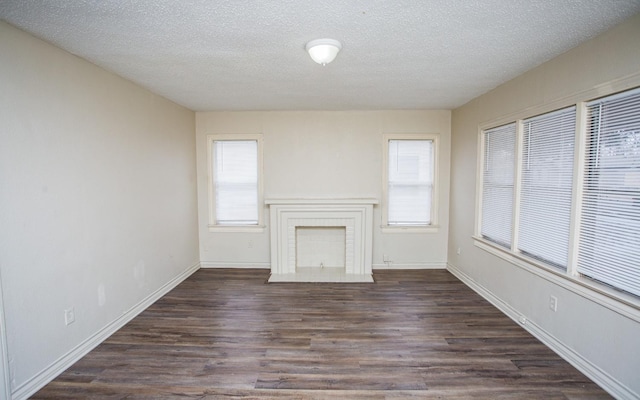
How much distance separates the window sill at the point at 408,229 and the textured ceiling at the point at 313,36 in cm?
218

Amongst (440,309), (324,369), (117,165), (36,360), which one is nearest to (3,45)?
(117,165)

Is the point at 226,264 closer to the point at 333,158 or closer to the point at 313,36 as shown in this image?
the point at 333,158

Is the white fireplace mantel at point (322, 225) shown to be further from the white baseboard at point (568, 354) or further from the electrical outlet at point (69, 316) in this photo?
the electrical outlet at point (69, 316)

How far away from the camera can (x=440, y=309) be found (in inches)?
128

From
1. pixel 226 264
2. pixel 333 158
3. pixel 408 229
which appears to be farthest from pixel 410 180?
pixel 226 264

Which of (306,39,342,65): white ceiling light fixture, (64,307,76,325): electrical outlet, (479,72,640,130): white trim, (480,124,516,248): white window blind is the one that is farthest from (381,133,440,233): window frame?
(64,307,76,325): electrical outlet

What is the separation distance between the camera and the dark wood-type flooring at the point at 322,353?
2.03m

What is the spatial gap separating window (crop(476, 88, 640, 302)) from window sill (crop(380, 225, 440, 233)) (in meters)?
1.27

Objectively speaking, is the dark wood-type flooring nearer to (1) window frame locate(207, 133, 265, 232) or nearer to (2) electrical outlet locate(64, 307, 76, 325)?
(2) electrical outlet locate(64, 307, 76, 325)

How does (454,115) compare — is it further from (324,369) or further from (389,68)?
(324,369)

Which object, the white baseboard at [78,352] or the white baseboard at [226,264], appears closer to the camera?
the white baseboard at [78,352]

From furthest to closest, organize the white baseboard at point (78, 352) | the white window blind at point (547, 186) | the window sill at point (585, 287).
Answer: the white window blind at point (547, 186) → the white baseboard at point (78, 352) → the window sill at point (585, 287)

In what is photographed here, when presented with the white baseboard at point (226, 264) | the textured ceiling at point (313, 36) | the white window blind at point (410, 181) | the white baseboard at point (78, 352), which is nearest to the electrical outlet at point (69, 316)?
the white baseboard at point (78, 352)

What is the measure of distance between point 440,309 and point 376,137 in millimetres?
2603
